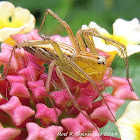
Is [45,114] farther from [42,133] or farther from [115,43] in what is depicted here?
[115,43]

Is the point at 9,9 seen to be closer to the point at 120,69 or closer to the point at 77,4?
the point at 120,69

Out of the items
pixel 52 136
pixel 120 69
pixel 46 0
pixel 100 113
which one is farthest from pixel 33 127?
pixel 46 0

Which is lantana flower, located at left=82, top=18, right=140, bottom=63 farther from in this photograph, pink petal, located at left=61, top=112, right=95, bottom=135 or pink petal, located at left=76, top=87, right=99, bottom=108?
pink petal, located at left=61, top=112, right=95, bottom=135

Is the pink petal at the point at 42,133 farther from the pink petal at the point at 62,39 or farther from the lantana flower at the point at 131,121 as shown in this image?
the pink petal at the point at 62,39

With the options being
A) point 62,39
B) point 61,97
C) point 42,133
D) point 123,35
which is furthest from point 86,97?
point 123,35

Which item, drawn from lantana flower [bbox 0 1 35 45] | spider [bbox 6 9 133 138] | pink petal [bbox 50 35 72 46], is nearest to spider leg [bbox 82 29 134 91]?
spider [bbox 6 9 133 138]

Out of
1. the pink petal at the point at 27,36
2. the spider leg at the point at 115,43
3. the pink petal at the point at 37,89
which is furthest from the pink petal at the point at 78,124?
the pink petal at the point at 27,36

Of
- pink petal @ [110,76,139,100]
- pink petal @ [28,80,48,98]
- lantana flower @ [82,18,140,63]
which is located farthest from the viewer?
lantana flower @ [82,18,140,63]
